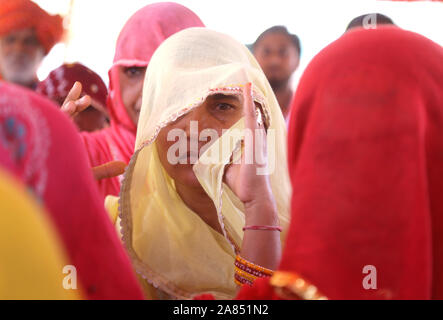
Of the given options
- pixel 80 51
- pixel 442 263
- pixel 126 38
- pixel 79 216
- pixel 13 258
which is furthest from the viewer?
pixel 80 51

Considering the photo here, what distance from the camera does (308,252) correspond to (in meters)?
0.71

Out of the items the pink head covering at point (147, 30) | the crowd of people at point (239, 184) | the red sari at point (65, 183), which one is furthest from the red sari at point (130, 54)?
the red sari at point (65, 183)

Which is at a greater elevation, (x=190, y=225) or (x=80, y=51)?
(x=80, y=51)

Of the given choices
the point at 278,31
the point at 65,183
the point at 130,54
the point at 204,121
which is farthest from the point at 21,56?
the point at 65,183

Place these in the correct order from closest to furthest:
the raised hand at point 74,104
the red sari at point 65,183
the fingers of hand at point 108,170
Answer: the red sari at point 65,183 < the raised hand at point 74,104 < the fingers of hand at point 108,170

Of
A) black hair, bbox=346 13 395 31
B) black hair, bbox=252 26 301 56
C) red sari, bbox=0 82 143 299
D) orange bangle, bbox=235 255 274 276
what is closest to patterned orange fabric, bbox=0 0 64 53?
black hair, bbox=252 26 301 56

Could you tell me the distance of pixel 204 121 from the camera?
54.6 inches

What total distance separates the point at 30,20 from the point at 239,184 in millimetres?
1680

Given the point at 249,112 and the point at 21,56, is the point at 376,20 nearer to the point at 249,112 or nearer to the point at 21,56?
the point at 249,112

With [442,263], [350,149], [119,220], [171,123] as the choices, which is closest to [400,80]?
[350,149]

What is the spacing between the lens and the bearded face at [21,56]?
232cm

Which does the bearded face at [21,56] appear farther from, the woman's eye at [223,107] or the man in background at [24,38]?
the woman's eye at [223,107]
